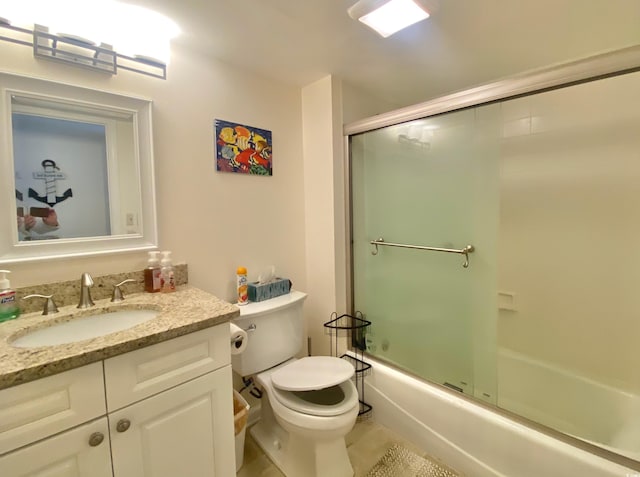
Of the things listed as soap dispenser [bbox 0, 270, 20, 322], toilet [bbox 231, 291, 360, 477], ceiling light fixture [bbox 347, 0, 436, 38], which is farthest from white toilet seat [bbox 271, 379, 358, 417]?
ceiling light fixture [bbox 347, 0, 436, 38]

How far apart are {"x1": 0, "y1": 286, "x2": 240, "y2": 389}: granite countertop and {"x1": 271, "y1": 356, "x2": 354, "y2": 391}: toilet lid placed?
19.3 inches

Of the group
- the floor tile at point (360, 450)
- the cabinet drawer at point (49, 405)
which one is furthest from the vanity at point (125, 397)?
the floor tile at point (360, 450)

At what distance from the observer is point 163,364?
3.08 feet

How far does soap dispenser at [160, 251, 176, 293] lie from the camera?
51.5 inches

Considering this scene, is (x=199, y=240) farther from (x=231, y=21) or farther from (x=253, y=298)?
(x=231, y=21)

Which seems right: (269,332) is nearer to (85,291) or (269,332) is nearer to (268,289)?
(268,289)

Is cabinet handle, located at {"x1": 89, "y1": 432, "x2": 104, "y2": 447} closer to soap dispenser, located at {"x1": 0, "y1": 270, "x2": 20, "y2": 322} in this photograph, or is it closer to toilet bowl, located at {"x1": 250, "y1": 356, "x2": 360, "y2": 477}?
soap dispenser, located at {"x1": 0, "y1": 270, "x2": 20, "y2": 322}

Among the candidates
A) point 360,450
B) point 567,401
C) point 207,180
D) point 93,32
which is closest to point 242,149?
point 207,180

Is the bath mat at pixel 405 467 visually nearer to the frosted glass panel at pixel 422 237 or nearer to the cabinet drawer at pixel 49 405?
the frosted glass panel at pixel 422 237

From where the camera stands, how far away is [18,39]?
3.44ft

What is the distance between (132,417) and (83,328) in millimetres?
419

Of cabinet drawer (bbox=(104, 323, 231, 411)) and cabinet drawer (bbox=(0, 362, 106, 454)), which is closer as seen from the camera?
cabinet drawer (bbox=(0, 362, 106, 454))

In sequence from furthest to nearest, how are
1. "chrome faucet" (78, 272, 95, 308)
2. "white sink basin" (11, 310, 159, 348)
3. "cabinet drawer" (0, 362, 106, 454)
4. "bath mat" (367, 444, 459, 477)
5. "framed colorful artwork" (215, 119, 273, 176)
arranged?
"framed colorful artwork" (215, 119, 273, 176)
"bath mat" (367, 444, 459, 477)
"chrome faucet" (78, 272, 95, 308)
"white sink basin" (11, 310, 159, 348)
"cabinet drawer" (0, 362, 106, 454)

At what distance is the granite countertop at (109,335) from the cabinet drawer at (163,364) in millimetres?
39
